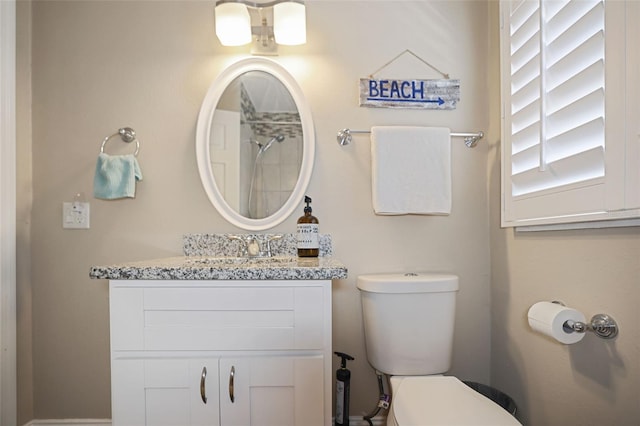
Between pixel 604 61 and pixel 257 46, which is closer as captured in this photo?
pixel 604 61

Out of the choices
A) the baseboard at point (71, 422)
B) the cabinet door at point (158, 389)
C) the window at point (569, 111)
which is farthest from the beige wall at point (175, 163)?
the cabinet door at point (158, 389)

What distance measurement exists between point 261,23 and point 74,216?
1156 millimetres

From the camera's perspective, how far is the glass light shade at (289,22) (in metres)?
1.41

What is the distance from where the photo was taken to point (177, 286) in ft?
3.35

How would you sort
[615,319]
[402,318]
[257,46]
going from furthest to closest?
1. [257,46]
2. [402,318]
3. [615,319]

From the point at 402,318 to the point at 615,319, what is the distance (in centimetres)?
60

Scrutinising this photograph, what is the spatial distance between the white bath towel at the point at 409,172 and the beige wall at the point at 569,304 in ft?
0.85

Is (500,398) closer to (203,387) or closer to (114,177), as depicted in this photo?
(203,387)

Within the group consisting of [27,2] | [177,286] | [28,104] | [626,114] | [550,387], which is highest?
[27,2]

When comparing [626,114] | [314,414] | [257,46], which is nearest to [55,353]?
[314,414]

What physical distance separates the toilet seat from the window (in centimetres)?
57

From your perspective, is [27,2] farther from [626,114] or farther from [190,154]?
[626,114]

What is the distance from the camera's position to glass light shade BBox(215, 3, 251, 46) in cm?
140

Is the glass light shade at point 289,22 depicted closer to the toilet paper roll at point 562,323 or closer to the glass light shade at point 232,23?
the glass light shade at point 232,23
